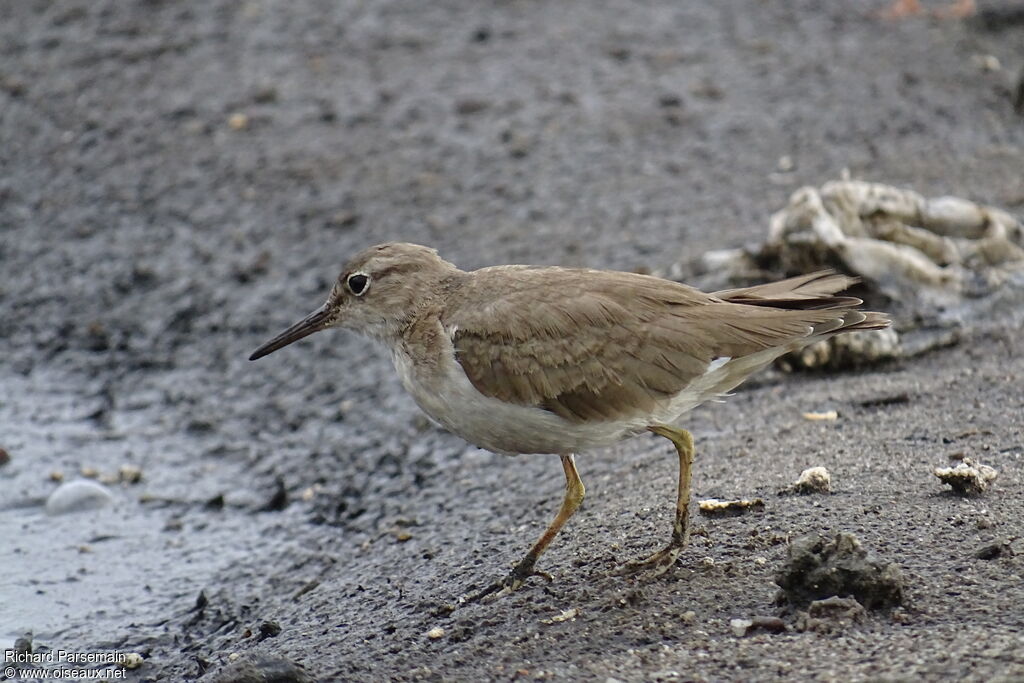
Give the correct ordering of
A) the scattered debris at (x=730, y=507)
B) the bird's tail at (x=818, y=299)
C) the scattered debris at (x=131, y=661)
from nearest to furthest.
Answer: the bird's tail at (x=818, y=299) < the scattered debris at (x=730, y=507) < the scattered debris at (x=131, y=661)

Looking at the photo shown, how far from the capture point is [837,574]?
4258 millimetres

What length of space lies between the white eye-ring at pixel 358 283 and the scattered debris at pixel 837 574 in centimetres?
228

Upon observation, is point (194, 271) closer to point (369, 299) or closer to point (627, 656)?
point (369, 299)

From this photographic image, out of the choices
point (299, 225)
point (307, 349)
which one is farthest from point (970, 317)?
point (299, 225)

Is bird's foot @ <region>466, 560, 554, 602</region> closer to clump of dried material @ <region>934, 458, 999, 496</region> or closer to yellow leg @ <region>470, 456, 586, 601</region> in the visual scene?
yellow leg @ <region>470, 456, 586, 601</region>

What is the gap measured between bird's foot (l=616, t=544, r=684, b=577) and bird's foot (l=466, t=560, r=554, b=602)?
37 centimetres

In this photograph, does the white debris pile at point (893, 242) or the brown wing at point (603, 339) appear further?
the white debris pile at point (893, 242)

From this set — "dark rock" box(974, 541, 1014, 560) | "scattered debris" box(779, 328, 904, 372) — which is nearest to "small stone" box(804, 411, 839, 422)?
"scattered debris" box(779, 328, 904, 372)

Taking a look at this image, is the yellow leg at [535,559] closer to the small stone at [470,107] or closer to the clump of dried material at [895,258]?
the clump of dried material at [895,258]

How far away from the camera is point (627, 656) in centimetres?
432

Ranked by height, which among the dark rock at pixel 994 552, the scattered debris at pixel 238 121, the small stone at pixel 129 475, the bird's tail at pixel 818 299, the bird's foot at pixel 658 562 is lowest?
the small stone at pixel 129 475

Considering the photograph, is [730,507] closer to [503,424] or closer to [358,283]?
[503,424]

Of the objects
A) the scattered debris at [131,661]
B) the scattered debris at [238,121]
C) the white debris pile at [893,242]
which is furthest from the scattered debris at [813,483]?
the scattered debris at [238,121]

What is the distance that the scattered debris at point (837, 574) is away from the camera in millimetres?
4238
